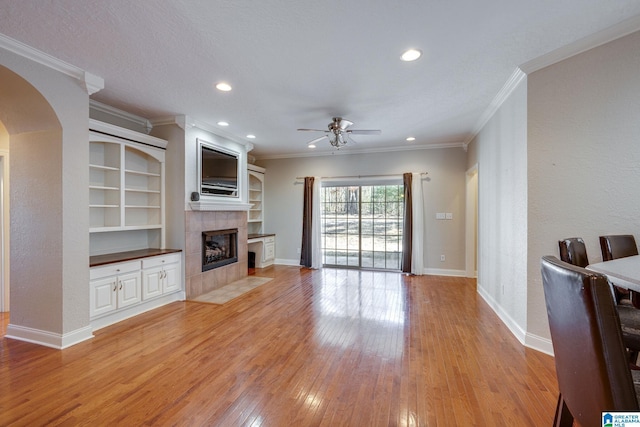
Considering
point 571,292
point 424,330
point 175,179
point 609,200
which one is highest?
point 175,179

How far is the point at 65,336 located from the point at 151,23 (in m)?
2.95

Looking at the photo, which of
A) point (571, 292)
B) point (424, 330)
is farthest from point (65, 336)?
point (571, 292)

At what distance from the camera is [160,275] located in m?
3.80

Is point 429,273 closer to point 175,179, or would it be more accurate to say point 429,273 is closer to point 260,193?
point 260,193

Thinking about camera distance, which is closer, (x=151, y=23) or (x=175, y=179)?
(x=151, y=23)

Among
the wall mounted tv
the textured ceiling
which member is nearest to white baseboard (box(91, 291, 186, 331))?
the wall mounted tv

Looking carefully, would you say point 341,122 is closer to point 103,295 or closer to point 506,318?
point 506,318

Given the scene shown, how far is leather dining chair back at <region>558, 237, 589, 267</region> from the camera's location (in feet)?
6.15

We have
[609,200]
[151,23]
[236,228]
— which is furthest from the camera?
[236,228]

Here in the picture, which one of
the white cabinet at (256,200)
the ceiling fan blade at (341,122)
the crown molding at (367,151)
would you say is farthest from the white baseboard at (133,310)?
the crown molding at (367,151)

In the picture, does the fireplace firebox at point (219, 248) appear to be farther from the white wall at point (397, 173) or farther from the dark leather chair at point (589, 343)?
the dark leather chair at point (589, 343)

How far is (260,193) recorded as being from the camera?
275 inches

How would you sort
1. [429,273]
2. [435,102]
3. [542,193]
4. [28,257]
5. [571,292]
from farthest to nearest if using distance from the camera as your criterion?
[429,273] → [435,102] → [28,257] → [542,193] → [571,292]

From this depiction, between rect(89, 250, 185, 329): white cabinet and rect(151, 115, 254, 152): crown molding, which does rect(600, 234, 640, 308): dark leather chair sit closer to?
rect(89, 250, 185, 329): white cabinet
